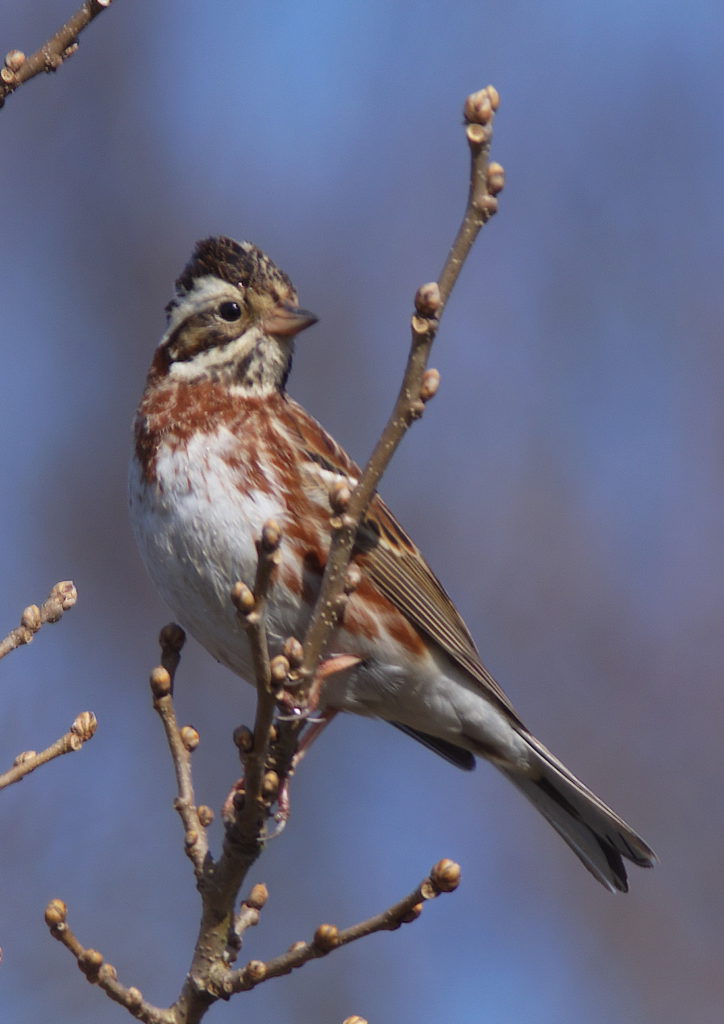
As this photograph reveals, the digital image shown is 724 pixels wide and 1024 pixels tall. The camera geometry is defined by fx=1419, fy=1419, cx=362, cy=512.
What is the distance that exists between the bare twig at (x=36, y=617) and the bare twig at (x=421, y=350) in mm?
660

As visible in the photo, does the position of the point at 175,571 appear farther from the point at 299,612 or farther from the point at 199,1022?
the point at 199,1022

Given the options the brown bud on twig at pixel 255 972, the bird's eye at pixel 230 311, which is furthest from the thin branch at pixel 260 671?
the bird's eye at pixel 230 311

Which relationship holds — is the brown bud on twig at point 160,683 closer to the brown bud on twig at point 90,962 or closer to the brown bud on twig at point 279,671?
the brown bud on twig at point 279,671

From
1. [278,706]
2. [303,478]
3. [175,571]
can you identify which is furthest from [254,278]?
[278,706]

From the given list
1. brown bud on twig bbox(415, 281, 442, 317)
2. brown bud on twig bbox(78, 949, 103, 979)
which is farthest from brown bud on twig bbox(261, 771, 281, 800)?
brown bud on twig bbox(415, 281, 442, 317)

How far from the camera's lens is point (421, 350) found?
283cm

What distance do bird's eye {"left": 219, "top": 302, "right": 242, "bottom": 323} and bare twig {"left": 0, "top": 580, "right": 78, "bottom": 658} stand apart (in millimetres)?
1581

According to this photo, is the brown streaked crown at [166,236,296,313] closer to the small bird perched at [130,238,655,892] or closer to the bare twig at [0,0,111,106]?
the small bird perched at [130,238,655,892]

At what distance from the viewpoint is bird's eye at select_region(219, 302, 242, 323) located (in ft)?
16.0

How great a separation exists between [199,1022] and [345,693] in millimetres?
1461

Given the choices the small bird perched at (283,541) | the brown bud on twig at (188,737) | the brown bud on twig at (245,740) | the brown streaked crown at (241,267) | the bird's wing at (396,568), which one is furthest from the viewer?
the brown streaked crown at (241,267)

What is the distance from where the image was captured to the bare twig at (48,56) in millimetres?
3020

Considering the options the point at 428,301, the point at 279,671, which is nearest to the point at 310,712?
the point at 279,671

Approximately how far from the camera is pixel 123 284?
907 centimetres
